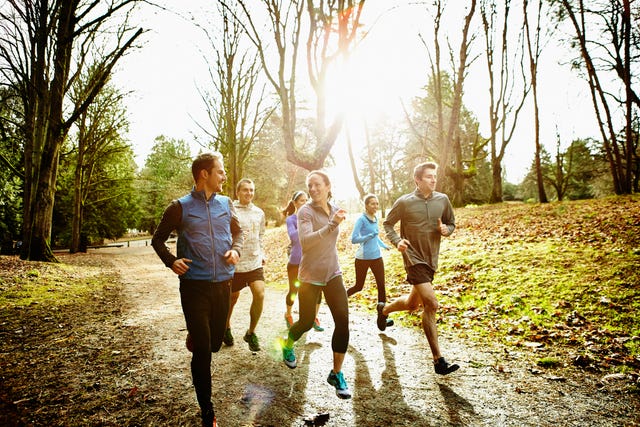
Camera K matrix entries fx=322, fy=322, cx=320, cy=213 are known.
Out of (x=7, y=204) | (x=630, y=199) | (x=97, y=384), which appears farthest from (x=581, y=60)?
(x=7, y=204)

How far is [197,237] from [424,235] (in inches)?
99.1

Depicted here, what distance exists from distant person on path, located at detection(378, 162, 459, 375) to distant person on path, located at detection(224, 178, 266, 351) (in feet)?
6.10

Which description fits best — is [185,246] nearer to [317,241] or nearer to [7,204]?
[317,241]

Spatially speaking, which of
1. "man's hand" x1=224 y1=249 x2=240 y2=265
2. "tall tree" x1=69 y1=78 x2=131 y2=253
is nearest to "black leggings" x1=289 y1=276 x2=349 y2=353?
"man's hand" x1=224 y1=249 x2=240 y2=265

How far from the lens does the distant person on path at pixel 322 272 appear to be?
310 cm

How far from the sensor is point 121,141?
24.8 meters

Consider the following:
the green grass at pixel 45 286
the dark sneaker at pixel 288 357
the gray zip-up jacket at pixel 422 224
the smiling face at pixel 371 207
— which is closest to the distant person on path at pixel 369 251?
the smiling face at pixel 371 207

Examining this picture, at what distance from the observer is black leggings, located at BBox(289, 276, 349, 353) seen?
123 inches

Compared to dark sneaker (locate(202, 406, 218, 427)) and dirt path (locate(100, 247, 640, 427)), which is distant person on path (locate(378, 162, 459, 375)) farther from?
dark sneaker (locate(202, 406, 218, 427))

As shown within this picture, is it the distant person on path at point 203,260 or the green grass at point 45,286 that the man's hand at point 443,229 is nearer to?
the distant person on path at point 203,260

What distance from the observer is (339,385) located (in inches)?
123

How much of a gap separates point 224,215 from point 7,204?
30046mm

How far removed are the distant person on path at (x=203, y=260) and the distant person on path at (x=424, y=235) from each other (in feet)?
6.47

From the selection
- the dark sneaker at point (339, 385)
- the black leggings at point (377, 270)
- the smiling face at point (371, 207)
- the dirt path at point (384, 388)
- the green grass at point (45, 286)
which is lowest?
the dirt path at point (384, 388)
